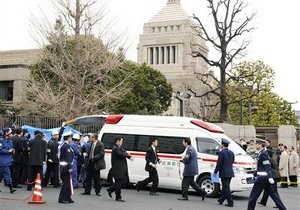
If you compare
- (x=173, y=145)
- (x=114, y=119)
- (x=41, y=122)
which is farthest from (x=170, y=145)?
(x=41, y=122)

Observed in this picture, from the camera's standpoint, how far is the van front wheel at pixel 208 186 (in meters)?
15.5

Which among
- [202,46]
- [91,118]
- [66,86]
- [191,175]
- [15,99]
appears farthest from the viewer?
[202,46]

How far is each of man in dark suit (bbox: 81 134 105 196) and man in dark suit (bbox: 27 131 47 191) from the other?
4.83ft

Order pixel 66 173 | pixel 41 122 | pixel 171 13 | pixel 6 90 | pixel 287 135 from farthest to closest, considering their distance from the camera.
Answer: pixel 171 13
pixel 6 90
pixel 287 135
pixel 41 122
pixel 66 173

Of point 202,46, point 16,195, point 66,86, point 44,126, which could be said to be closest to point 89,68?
point 66,86

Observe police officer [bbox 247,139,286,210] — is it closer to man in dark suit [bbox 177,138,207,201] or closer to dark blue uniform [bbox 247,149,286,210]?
dark blue uniform [bbox 247,149,286,210]

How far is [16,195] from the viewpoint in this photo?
566 inches

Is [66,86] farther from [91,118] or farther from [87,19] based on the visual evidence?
[91,118]

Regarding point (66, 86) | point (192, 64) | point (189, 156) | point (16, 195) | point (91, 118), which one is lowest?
point (16, 195)

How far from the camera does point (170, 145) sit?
16.4 meters

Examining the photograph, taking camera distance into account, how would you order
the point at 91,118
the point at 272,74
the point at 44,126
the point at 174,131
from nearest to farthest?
the point at 174,131, the point at 91,118, the point at 44,126, the point at 272,74

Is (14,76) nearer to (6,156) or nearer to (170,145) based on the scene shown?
(170,145)

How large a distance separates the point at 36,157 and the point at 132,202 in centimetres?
344

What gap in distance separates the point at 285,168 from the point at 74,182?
911cm
